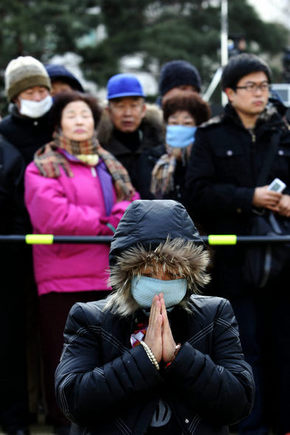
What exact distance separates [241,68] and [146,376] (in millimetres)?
2613

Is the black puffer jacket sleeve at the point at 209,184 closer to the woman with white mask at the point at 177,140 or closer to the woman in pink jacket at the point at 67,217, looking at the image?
the woman with white mask at the point at 177,140

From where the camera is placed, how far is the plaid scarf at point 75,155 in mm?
4477

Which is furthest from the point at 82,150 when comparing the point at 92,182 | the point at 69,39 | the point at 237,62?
the point at 69,39

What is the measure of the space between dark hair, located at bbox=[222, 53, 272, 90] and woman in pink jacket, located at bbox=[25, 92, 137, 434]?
0.84 meters

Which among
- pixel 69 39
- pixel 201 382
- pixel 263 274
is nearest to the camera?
pixel 201 382

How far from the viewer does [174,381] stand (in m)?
2.55

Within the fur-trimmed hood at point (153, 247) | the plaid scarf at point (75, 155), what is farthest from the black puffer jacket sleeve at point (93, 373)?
the plaid scarf at point (75, 155)

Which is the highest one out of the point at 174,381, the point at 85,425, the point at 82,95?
the point at 82,95

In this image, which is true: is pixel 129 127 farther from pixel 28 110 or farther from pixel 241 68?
pixel 241 68

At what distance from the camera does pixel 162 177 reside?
15.8ft

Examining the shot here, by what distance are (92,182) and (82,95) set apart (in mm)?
601

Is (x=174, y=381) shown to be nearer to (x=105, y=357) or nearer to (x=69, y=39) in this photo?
(x=105, y=357)

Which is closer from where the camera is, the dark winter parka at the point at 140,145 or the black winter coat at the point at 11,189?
the black winter coat at the point at 11,189

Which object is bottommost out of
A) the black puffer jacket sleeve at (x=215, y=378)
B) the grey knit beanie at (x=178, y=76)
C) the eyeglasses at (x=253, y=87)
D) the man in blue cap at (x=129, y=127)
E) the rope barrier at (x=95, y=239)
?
the black puffer jacket sleeve at (x=215, y=378)
